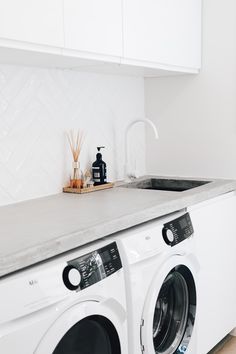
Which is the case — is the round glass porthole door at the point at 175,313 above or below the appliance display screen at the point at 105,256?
below

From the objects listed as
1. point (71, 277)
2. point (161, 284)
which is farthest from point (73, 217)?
point (161, 284)

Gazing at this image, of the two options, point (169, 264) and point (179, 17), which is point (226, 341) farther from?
point (179, 17)

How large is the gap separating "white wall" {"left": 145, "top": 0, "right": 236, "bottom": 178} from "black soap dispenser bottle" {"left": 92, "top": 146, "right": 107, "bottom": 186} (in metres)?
0.60

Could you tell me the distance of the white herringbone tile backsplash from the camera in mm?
2168

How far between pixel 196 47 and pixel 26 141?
1199 mm

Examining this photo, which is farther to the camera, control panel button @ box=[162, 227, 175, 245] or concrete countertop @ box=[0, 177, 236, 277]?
control panel button @ box=[162, 227, 175, 245]

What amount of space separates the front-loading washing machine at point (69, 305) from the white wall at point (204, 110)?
1330 mm

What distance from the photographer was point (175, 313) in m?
2.19

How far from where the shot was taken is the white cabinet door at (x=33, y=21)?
5.32ft

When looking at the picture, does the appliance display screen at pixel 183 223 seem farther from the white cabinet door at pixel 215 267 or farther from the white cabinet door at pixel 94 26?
the white cabinet door at pixel 94 26

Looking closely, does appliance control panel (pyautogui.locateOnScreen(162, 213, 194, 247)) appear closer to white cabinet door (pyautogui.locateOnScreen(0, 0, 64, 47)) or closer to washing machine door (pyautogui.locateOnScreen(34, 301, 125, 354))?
washing machine door (pyautogui.locateOnScreen(34, 301, 125, 354))

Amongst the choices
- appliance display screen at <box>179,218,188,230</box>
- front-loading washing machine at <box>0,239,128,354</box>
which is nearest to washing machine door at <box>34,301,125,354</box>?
front-loading washing machine at <box>0,239,128,354</box>

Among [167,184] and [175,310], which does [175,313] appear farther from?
[167,184]

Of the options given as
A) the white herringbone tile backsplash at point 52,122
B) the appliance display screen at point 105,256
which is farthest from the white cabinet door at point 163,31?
the appliance display screen at point 105,256
